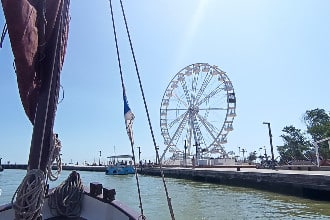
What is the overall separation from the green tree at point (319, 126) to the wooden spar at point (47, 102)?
49.0 m

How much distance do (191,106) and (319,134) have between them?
18.6 m

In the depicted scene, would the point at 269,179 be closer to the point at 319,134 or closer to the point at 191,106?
the point at 191,106

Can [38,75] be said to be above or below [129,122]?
above

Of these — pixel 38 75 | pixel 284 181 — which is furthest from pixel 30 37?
pixel 284 181

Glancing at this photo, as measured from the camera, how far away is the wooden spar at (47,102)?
350cm

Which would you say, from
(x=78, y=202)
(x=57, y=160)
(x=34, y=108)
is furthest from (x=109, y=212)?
(x=34, y=108)

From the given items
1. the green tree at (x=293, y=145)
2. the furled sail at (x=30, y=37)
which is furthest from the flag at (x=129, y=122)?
the green tree at (x=293, y=145)

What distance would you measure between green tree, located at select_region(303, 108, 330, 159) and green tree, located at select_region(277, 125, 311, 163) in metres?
3.44

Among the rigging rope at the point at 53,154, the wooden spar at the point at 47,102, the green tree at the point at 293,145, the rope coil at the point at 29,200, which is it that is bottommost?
the rope coil at the point at 29,200

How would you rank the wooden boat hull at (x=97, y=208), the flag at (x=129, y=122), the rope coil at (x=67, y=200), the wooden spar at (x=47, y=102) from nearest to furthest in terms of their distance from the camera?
the wooden spar at (x=47, y=102) → the flag at (x=129, y=122) → the wooden boat hull at (x=97, y=208) → the rope coil at (x=67, y=200)

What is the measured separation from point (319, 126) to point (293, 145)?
36.2 ft

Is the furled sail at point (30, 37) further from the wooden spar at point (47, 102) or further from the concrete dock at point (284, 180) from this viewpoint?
the concrete dock at point (284, 180)

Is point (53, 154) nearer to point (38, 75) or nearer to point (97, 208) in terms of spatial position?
point (38, 75)

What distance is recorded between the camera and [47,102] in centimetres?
A: 364
